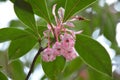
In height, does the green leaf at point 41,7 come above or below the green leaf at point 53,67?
above

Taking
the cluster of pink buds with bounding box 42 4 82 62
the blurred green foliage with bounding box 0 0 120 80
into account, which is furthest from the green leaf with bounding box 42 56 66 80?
the cluster of pink buds with bounding box 42 4 82 62

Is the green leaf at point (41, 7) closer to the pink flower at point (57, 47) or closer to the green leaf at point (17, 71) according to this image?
the pink flower at point (57, 47)

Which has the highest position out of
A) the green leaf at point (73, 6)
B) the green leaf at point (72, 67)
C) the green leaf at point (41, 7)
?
the green leaf at point (41, 7)

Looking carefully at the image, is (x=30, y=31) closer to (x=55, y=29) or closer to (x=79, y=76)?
(x=55, y=29)

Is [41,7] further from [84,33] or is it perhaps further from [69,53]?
[84,33]

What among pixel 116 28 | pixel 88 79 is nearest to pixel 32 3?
pixel 88 79

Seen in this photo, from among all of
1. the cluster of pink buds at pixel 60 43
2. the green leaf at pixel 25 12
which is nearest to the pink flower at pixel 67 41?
the cluster of pink buds at pixel 60 43
